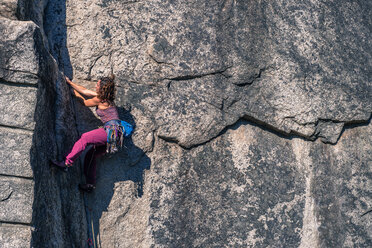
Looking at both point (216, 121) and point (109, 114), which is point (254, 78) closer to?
point (216, 121)

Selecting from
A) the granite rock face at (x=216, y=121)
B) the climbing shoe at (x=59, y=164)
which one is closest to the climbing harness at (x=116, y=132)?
the granite rock face at (x=216, y=121)

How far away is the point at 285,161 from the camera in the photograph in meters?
5.83

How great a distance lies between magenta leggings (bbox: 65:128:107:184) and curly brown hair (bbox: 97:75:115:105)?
0.28 m

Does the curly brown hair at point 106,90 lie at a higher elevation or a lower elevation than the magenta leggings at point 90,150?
higher

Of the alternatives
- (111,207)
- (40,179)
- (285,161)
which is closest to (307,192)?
(285,161)

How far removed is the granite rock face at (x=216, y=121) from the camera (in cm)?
545

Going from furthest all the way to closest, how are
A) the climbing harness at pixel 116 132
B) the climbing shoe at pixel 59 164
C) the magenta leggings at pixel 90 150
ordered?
the climbing harness at pixel 116 132, the magenta leggings at pixel 90 150, the climbing shoe at pixel 59 164

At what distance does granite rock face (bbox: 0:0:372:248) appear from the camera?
545 cm

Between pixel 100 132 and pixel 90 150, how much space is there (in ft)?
1.17

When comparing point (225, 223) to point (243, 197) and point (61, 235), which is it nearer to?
point (243, 197)

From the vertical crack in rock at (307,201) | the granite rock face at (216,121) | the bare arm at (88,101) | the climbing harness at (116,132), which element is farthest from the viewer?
the vertical crack in rock at (307,201)

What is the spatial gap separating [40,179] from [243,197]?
6.70ft

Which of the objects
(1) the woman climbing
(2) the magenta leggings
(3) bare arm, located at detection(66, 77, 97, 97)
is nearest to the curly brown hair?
(1) the woman climbing

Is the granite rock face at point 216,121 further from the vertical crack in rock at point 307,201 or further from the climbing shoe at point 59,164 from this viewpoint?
the climbing shoe at point 59,164
